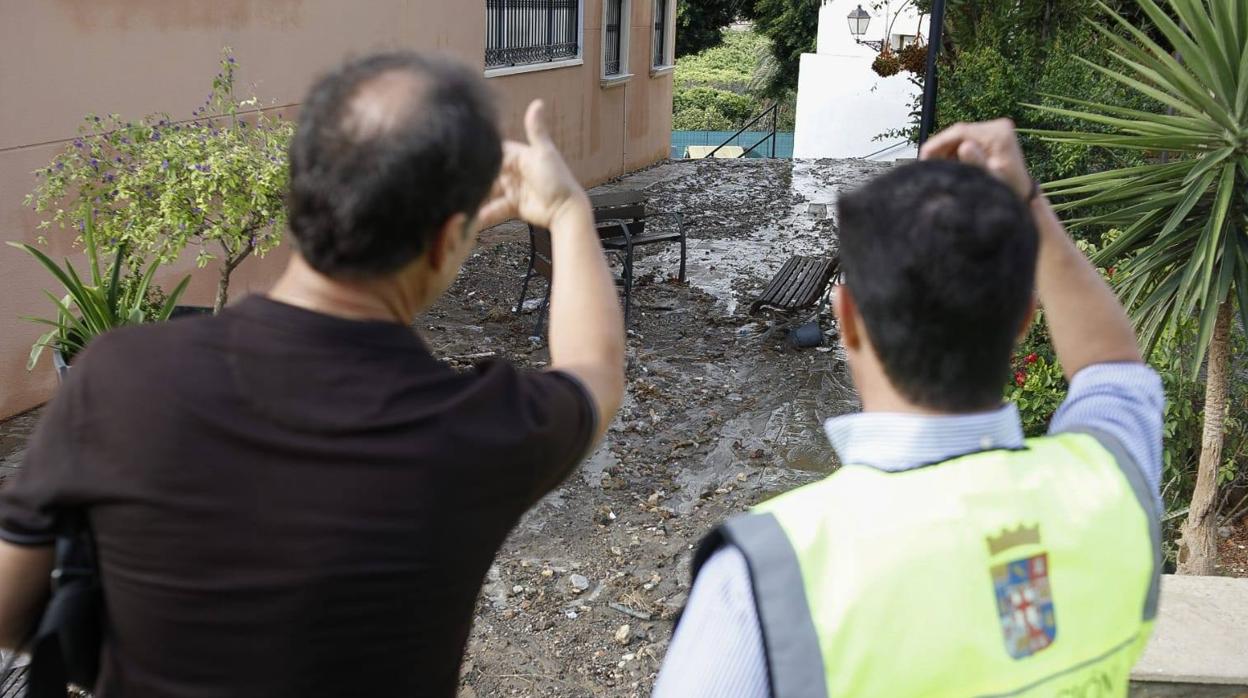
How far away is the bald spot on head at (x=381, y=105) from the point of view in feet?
3.95

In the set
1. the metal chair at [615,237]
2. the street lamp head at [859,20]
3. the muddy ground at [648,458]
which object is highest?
the street lamp head at [859,20]

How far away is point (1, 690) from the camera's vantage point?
2035 mm

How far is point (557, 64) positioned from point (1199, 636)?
11.2m

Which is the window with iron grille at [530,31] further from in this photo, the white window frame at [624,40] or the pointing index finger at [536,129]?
the pointing index finger at [536,129]

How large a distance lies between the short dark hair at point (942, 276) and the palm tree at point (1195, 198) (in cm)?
266

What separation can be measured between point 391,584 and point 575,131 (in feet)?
43.1

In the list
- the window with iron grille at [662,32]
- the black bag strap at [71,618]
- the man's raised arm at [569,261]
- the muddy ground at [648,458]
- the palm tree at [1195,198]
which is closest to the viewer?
the black bag strap at [71,618]

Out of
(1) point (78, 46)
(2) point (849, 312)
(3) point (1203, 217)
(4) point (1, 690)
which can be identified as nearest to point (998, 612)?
(2) point (849, 312)

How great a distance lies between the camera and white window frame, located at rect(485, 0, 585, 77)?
11758mm

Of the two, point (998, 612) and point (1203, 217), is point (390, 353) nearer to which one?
point (998, 612)

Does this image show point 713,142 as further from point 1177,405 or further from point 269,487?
point 269,487

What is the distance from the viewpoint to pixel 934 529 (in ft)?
3.80

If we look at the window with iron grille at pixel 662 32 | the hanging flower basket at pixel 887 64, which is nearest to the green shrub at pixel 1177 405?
the hanging flower basket at pixel 887 64

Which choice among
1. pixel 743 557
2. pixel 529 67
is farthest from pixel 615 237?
pixel 743 557
